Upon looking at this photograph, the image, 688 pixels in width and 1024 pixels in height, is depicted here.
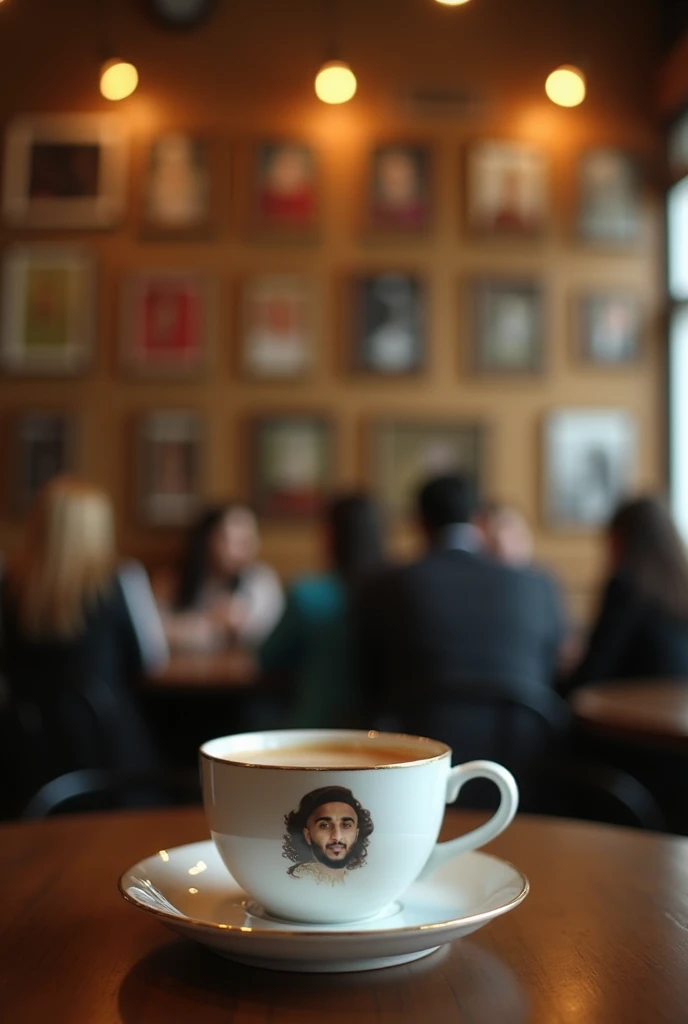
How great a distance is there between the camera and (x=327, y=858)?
A: 61cm

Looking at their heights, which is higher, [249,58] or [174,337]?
[249,58]

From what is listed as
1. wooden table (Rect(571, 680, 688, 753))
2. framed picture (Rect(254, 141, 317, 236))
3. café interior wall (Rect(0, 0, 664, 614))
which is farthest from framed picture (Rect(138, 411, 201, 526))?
wooden table (Rect(571, 680, 688, 753))

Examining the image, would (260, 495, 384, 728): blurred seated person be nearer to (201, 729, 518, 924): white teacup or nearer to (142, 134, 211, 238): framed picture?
(201, 729, 518, 924): white teacup

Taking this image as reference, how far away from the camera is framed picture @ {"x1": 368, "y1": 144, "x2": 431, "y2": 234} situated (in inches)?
211

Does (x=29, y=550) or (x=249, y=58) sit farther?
(x=249, y=58)

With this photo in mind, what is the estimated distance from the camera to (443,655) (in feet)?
7.95

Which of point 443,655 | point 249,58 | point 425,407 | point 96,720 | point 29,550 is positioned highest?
point 249,58

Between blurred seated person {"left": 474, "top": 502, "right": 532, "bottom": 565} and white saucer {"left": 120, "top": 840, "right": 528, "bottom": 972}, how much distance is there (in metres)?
4.03

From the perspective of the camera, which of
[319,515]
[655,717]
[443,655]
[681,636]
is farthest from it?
[319,515]

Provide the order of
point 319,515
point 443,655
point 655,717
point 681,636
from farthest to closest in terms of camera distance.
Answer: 1. point 319,515
2. point 681,636
3. point 443,655
4. point 655,717

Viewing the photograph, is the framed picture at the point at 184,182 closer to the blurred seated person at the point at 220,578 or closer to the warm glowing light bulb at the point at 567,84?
the blurred seated person at the point at 220,578

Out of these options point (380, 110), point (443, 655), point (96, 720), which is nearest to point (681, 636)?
point (443, 655)

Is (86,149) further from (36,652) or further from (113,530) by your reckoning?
(36,652)

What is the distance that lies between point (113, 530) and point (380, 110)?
2.48m
